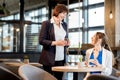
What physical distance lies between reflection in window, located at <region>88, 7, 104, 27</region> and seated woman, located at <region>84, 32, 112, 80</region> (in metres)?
4.56

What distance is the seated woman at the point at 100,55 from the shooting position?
337 cm

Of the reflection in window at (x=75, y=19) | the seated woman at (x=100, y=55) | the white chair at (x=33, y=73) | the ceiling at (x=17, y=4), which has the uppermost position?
the ceiling at (x=17, y=4)

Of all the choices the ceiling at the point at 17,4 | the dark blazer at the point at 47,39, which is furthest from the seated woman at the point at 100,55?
the ceiling at the point at 17,4

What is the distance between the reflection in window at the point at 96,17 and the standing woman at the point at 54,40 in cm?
465

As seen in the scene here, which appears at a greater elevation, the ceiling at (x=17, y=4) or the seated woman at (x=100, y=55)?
the ceiling at (x=17, y=4)

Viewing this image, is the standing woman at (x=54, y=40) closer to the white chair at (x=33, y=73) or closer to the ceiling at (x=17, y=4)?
the white chair at (x=33, y=73)

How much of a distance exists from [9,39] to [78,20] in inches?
119

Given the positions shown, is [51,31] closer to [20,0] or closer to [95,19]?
[95,19]

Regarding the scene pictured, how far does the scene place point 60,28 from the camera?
11.8 ft

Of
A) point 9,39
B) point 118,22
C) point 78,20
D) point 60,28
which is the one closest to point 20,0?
point 9,39

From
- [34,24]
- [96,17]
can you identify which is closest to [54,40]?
[96,17]

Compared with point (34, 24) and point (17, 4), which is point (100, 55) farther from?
point (17, 4)

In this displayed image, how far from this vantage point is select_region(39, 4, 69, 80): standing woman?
3471mm

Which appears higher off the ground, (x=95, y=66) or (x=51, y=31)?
(x=51, y=31)
